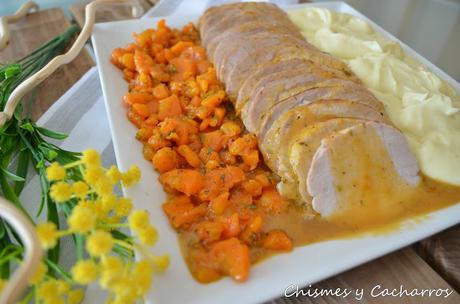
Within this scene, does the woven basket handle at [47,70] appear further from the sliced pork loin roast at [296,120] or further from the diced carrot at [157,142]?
the sliced pork loin roast at [296,120]

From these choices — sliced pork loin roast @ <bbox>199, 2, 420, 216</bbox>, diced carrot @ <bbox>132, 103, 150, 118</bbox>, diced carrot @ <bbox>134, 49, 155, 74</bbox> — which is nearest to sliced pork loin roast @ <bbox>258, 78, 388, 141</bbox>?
sliced pork loin roast @ <bbox>199, 2, 420, 216</bbox>

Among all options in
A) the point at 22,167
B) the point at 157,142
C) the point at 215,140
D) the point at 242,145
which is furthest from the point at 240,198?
the point at 22,167

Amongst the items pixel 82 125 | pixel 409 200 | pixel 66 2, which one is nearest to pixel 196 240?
pixel 409 200

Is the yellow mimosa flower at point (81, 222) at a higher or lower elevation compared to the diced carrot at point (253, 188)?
higher

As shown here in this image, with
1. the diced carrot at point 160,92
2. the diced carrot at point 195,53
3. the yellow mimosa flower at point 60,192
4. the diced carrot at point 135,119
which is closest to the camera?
the yellow mimosa flower at point 60,192

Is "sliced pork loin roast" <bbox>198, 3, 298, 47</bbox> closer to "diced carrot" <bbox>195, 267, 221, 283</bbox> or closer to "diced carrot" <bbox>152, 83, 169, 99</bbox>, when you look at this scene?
"diced carrot" <bbox>152, 83, 169, 99</bbox>

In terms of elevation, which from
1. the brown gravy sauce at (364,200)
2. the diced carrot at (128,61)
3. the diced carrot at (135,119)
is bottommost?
the brown gravy sauce at (364,200)

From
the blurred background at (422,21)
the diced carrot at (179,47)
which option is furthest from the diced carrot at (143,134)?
the blurred background at (422,21)
